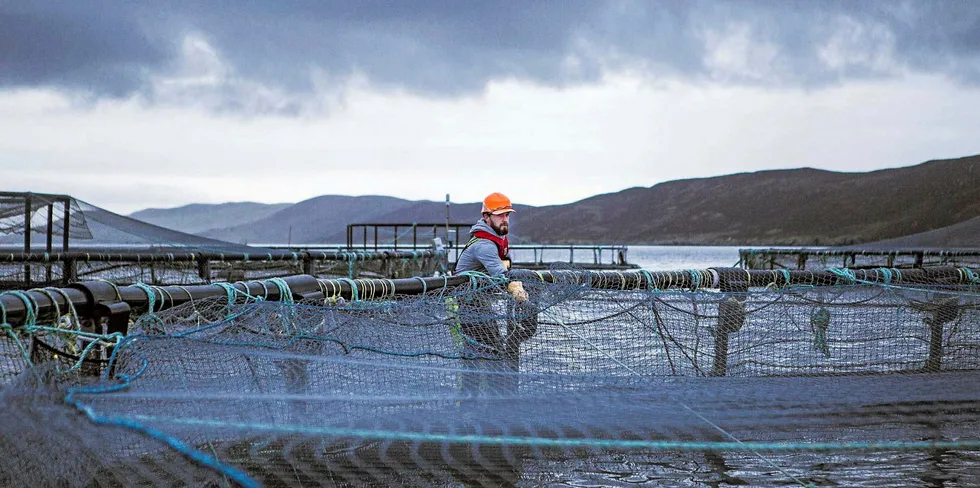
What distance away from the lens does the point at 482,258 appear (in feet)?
21.5

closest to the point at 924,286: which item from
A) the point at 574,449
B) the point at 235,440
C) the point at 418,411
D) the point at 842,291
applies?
the point at 842,291

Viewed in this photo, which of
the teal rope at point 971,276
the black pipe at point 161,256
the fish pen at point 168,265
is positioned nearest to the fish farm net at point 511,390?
the teal rope at point 971,276

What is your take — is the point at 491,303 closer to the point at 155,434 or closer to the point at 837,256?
the point at 155,434

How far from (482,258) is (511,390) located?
2.07 meters

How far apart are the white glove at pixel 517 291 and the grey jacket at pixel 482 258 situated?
729mm

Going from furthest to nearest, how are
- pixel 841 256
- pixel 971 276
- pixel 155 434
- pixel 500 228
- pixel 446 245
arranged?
pixel 446 245, pixel 841 256, pixel 971 276, pixel 500 228, pixel 155 434

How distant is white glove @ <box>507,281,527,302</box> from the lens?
5.52m

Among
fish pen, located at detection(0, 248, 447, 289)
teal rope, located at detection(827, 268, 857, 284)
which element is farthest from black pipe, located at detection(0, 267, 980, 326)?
fish pen, located at detection(0, 248, 447, 289)

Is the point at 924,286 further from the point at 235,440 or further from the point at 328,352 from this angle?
the point at 235,440

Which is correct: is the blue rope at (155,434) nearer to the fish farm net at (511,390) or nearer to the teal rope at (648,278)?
the fish farm net at (511,390)

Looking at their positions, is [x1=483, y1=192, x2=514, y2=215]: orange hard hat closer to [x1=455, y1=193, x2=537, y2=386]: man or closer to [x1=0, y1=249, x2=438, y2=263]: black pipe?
[x1=455, y1=193, x2=537, y2=386]: man

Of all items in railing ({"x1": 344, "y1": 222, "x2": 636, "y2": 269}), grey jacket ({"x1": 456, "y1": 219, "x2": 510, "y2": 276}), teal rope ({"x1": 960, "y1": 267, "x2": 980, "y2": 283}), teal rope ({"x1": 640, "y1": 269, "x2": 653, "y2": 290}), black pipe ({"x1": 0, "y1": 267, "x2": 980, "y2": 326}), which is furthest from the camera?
railing ({"x1": 344, "y1": 222, "x2": 636, "y2": 269})

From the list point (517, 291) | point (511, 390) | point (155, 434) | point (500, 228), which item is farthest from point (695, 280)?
point (155, 434)

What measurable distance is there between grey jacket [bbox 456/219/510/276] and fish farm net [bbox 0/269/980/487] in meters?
0.14
